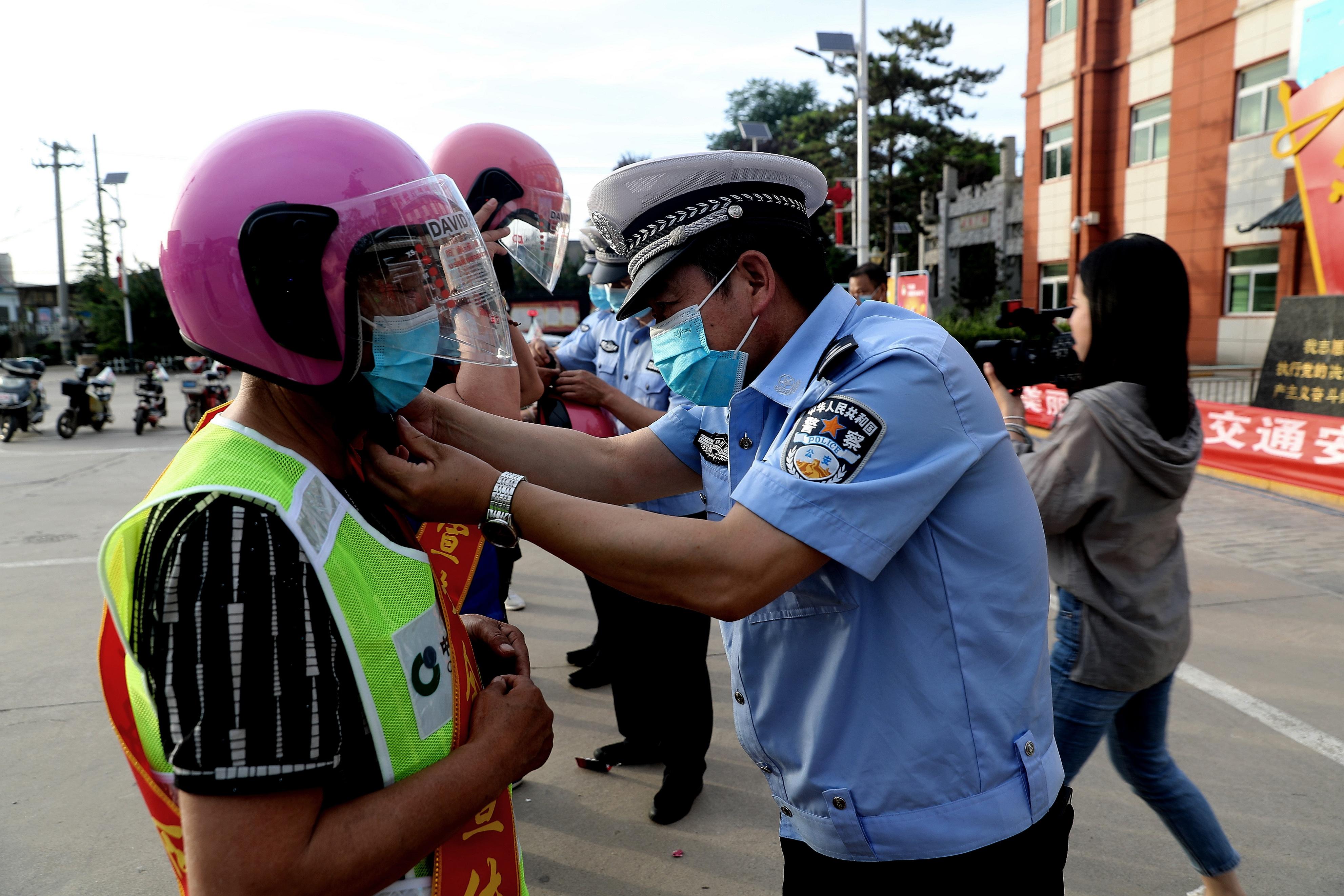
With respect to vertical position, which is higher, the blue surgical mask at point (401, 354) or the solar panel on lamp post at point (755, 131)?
the solar panel on lamp post at point (755, 131)

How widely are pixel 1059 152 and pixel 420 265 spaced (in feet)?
83.5

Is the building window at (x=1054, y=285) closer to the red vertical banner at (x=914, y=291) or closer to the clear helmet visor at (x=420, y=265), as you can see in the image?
the red vertical banner at (x=914, y=291)

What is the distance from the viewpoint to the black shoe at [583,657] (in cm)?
443

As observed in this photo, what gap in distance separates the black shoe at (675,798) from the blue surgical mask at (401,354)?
2.28 m

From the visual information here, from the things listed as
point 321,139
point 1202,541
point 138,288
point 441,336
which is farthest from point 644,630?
point 138,288

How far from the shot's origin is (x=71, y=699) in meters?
4.12

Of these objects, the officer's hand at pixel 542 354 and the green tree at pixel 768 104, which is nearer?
the officer's hand at pixel 542 354

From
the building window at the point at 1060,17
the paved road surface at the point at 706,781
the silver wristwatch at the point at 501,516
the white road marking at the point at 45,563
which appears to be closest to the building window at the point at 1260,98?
the building window at the point at 1060,17

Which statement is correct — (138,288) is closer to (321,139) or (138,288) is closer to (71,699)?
(71,699)

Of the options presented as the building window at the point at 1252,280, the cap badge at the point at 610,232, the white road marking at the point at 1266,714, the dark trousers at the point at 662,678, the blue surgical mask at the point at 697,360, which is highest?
the building window at the point at 1252,280

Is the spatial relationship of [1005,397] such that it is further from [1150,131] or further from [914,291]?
[1150,131]

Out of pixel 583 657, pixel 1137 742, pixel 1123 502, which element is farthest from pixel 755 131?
pixel 1137 742

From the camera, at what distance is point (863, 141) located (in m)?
15.8

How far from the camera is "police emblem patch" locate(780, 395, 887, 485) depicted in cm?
124
